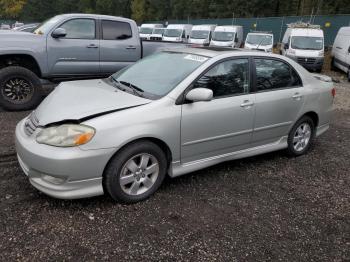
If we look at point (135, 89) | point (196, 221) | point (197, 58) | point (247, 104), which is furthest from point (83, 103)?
point (247, 104)

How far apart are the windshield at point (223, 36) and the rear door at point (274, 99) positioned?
1810cm

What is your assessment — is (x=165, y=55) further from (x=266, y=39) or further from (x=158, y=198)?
(x=266, y=39)

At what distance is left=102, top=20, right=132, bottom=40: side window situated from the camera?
732cm

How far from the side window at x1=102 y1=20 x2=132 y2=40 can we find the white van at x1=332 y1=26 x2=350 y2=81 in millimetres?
10991

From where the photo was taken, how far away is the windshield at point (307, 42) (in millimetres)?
17000

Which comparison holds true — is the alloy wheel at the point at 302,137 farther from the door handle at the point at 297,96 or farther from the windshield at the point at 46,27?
the windshield at the point at 46,27

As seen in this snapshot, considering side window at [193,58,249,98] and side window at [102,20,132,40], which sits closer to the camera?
side window at [193,58,249,98]

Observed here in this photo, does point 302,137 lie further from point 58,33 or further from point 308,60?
point 308,60

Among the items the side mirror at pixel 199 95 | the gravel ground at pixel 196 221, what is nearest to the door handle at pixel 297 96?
the gravel ground at pixel 196 221

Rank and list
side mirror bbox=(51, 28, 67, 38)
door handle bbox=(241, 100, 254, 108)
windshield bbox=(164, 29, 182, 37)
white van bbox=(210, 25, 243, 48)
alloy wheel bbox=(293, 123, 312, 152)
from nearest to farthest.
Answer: door handle bbox=(241, 100, 254, 108) < alloy wheel bbox=(293, 123, 312, 152) < side mirror bbox=(51, 28, 67, 38) < white van bbox=(210, 25, 243, 48) < windshield bbox=(164, 29, 182, 37)

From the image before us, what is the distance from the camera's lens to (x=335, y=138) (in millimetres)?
6047

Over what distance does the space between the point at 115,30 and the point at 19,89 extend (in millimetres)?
2392

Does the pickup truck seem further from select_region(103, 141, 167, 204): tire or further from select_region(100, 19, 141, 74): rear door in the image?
select_region(103, 141, 167, 204): tire

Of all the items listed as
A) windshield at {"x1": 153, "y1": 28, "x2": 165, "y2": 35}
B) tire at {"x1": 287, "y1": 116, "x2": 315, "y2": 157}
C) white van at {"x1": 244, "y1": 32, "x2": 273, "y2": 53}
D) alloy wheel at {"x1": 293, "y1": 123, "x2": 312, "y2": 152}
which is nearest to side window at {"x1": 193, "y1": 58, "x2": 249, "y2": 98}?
tire at {"x1": 287, "y1": 116, "x2": 315, "y2": 157}
